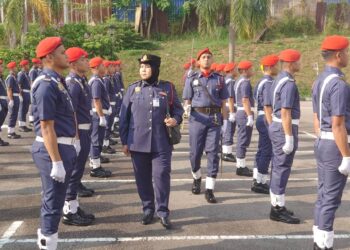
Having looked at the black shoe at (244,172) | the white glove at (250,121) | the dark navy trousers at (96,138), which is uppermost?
the white glove at (250,121)

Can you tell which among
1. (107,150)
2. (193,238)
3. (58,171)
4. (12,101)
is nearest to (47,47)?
(58,171)

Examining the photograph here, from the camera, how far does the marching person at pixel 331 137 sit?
14.9 ft

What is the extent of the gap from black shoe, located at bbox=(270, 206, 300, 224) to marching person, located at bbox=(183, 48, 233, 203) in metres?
1.07

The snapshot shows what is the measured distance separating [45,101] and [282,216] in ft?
11.6

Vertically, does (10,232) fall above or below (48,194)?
below

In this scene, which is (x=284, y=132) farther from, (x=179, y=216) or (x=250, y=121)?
(x=250, y=121)

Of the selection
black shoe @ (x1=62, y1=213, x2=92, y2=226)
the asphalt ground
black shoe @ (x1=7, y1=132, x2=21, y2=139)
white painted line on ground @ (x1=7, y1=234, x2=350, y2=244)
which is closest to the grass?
black shoe @ (x1=7, y1=132, x2=21, y2=139)

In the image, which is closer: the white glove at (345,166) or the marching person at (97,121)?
Result: the white glove at (345,166)

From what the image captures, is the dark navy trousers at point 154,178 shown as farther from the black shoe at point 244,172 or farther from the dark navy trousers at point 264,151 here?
the black shoe at point 244,172

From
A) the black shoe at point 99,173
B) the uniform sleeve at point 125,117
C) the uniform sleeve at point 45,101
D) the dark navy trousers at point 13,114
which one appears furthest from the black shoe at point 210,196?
the dark navy trousers at point 13,114

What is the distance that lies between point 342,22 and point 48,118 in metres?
31.9

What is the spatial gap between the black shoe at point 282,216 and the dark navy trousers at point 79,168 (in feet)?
8.97

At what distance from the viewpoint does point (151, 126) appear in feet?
18.9

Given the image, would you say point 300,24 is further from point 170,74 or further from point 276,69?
point 276,69
